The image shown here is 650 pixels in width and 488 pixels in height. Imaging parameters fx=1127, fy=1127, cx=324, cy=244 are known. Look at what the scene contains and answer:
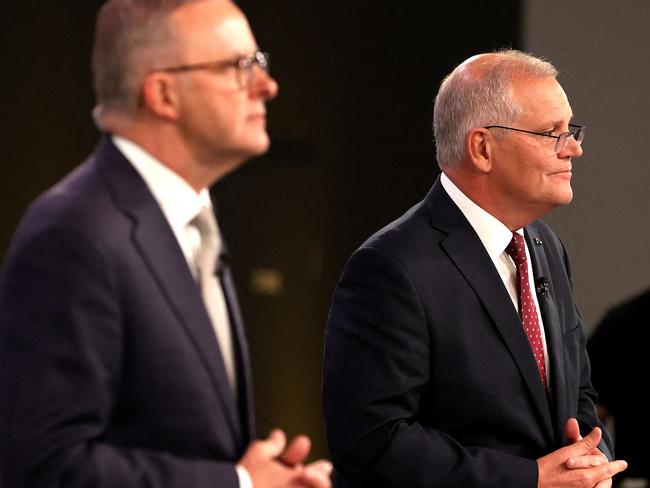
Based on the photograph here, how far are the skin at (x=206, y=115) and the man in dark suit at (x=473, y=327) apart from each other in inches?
27.4

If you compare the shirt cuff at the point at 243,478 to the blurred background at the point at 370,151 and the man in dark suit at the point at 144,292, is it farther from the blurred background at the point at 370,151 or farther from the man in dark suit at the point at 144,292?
the blurred background at the point at 370,151

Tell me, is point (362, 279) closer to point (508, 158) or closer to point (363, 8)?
point (508, 158)

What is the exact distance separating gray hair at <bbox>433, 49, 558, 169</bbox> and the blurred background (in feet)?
5.63

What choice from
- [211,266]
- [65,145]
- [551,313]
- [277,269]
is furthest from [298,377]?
[211,266]

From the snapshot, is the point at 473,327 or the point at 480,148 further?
the point at 480,148

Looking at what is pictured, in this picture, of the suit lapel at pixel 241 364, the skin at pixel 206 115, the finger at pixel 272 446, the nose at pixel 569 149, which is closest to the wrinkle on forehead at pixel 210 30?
the skin at pixel 206 115

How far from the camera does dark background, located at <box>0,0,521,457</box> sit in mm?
4426

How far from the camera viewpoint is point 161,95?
172 centimetres

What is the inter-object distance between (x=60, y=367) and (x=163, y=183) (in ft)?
1.13

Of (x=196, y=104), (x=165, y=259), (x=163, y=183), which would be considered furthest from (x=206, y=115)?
(x=165, y=259)

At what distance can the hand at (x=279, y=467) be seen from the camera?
169 cm

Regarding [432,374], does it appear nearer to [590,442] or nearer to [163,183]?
[590,442]

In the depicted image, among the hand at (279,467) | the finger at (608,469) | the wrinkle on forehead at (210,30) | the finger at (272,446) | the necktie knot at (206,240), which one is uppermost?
the wrinkle on forehead at (210,30)

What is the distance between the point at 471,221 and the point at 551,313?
0.29 meters
